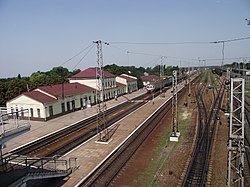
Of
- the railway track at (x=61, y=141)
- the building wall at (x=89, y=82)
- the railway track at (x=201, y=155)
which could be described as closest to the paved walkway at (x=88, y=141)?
the railway track at (x=61, y=141)

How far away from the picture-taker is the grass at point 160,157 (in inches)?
675

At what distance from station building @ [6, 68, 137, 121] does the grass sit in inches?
612

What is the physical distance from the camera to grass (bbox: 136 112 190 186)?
17156 millimetres

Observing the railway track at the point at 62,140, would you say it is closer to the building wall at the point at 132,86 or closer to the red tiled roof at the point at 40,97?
the red tiled roof at the point at 40,97

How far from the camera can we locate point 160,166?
19.3m

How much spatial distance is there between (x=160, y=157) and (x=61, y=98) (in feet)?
78.8

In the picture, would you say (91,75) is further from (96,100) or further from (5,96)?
(5,96)

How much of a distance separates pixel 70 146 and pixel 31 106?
49.9 feet

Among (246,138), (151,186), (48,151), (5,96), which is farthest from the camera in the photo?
(5,96)

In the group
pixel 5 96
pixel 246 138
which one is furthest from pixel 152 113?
pixel 5 96

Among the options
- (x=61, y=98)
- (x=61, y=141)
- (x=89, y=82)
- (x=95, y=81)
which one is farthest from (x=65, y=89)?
(x=61, y=141)

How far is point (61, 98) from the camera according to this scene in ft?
133

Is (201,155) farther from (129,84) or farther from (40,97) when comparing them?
(129,84)

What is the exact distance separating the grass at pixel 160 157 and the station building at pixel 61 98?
15.6 m
